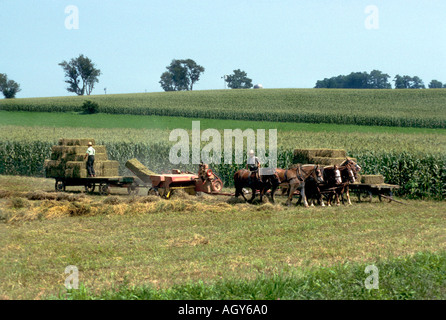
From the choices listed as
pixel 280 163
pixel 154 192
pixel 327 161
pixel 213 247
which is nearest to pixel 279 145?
pixel 280 163

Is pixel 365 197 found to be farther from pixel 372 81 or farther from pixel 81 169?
pixel 372 81

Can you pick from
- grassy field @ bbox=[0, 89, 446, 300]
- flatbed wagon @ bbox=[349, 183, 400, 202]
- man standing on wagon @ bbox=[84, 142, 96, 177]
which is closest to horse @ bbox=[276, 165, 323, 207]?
grassy field @ bbox=[0, 89, 446, 300]

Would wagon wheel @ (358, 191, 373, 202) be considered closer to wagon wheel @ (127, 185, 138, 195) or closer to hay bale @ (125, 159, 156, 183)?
hay bale @ (125, 159, 156, 183)

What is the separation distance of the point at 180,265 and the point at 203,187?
1093 centimetres

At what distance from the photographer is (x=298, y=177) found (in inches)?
788

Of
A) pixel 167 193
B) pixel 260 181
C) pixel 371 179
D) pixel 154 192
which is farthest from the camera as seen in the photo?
pixel 371 179

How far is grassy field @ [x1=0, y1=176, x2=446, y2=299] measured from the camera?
8.16 metres

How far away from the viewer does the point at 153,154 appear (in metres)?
34.3

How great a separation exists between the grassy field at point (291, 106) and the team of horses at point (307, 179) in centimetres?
3292

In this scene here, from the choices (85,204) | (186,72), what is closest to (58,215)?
(85,204)

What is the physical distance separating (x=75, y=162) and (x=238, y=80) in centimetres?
7934

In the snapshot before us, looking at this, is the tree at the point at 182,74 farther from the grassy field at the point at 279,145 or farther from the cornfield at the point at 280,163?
the cornfield at the point at 280,163

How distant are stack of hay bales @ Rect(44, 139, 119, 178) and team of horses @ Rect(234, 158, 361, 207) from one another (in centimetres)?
661
